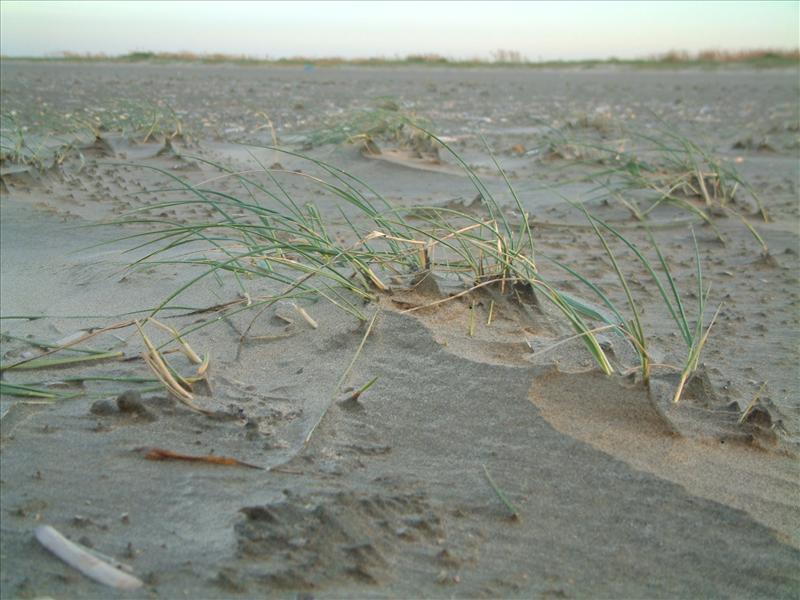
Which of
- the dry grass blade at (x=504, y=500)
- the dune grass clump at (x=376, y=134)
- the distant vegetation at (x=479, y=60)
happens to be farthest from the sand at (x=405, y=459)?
the distant vegetation at (x=479, y=60)

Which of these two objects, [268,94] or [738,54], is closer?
[268,94]

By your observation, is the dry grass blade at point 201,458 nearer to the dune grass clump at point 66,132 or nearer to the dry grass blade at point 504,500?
the dry grass blade at point 504,500

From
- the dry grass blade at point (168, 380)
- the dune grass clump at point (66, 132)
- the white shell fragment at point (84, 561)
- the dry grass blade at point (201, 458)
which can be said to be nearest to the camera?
the white shell fragment at point (84, 561)

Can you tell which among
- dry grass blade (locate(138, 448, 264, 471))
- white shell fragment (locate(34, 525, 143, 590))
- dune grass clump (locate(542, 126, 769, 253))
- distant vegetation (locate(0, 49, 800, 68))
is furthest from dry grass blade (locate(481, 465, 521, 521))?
distant vegetation (locate(0, 49, 800, 68))

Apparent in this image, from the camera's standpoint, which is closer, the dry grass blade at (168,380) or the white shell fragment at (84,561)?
the white shell fragment at (84,561)

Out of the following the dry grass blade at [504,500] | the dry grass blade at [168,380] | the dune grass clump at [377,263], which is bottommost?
the dry grass blade at [504,500]

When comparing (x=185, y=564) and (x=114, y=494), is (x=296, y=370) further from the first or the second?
(x=185, y=564)

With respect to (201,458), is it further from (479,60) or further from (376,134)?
(479,60)

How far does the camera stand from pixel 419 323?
1.80m

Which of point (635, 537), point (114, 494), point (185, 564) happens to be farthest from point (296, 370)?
point (635, 537)

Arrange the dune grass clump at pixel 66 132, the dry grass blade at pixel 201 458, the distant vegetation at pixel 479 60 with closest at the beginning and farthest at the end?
the dry grass blade at pixel 201 458
the dune grass clump at pixel 66 132
the distant vegetation at pixel 479 60

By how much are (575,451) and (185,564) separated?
692 mm

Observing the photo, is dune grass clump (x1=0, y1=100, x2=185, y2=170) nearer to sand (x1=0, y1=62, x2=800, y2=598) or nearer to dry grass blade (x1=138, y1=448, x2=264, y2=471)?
Answer: sand (x1=0, y1=62, x2=800, y2=598)

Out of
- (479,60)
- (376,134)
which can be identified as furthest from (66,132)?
(479,60)
